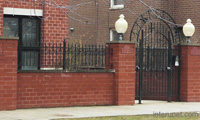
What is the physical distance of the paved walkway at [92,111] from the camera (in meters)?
12.3

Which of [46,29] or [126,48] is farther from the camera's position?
[46,29]

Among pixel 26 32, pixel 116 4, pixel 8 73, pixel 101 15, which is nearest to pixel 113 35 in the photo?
pixel 101 15

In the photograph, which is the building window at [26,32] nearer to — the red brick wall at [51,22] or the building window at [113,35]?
the red brick wall at [51,22]

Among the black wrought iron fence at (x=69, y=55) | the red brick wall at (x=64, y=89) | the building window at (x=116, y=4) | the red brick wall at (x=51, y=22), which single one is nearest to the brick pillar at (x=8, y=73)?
the red brick wall at (x=64, y=89)

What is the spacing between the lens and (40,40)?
16703 mm

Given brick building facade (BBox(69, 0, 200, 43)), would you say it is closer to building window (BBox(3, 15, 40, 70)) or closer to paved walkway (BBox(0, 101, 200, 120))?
building window (BBox(3, 15, 40, 70))

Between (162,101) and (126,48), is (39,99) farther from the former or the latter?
(162,101)

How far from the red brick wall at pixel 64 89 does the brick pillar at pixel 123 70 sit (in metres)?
0.23

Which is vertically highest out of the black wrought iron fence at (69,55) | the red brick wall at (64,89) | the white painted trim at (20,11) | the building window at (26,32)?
the white painted trim at (20,11)

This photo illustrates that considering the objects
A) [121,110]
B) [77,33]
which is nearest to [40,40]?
[121,110]

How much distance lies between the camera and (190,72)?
658 inches

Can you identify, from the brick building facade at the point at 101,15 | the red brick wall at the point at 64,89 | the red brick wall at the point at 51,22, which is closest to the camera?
the red brick wall at the point at 64,89

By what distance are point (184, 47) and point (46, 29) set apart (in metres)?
4.82

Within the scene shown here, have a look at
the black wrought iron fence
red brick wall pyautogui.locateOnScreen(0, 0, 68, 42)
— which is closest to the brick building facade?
red brick wall pyautogui.locateOnScreen(0, 0, 68, 42)
